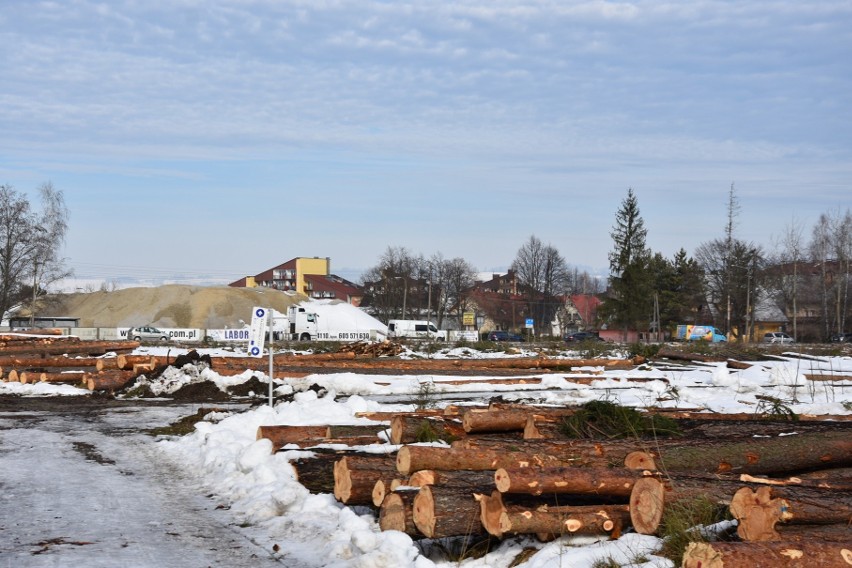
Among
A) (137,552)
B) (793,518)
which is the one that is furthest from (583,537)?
(137,552)

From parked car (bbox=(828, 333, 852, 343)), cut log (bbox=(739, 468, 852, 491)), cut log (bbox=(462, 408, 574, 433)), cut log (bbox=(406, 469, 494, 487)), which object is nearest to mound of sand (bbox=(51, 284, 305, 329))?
parked car (bbox=(828, 333, 852, 343))

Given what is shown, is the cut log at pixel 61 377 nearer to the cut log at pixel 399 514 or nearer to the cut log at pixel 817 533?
the cut log at pixel 399 514

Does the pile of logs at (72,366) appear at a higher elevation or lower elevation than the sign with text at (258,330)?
lower

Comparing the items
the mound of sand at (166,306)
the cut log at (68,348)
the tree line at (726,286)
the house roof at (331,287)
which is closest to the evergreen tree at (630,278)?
the tree line at (726,286)

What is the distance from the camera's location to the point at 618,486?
6.80 meters

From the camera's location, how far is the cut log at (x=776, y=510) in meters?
5.78

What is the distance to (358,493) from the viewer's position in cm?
802

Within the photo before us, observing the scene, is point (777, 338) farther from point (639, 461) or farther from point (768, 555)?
point (768, 555)

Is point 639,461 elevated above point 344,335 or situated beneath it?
situated beneath

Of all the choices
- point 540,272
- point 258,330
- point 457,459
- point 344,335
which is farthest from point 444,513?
point 540,272

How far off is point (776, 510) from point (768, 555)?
32.7 inches

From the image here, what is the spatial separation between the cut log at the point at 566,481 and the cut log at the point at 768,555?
165cm

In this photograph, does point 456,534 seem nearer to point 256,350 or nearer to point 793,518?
point 793,518

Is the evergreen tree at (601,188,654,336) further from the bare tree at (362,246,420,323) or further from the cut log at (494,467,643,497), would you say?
the cut log at (494,467,643,497)
